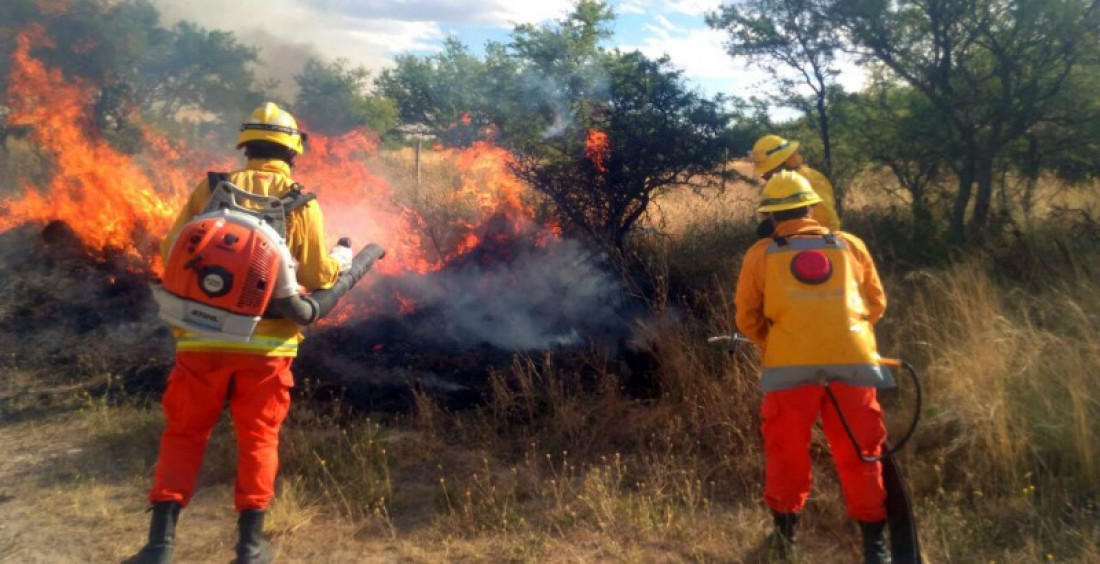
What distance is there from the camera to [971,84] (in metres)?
7.11

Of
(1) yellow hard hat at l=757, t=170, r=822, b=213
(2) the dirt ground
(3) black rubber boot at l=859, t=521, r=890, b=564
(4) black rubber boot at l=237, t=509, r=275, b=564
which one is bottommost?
(2) the dirt ground

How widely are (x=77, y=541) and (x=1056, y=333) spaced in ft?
19.8

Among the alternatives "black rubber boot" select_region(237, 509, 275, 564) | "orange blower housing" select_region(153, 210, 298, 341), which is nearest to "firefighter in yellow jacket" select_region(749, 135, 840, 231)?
"orange blower housing" select_region(153, 210, 298, 341)

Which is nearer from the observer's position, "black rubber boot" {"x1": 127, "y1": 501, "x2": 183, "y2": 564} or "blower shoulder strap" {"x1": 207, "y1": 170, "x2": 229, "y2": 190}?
"black rubber boot" {"x1": 127, "y1": 501, "x2": 183, "y2": 564}

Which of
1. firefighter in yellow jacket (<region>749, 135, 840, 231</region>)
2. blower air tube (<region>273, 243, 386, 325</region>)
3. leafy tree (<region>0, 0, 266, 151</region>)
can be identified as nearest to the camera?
blower air tube (<region>273, 243, 386, 325</region>)

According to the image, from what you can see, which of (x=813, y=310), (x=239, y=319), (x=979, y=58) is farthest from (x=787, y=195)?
(x=979, y=58)

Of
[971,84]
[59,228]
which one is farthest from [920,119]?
[59,228]

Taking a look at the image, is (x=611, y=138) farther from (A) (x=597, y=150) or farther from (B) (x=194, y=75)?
(B) (x=194, y=75)

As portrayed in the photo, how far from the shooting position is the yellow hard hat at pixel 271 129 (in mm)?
3645

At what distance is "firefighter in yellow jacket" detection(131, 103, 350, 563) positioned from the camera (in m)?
3.26

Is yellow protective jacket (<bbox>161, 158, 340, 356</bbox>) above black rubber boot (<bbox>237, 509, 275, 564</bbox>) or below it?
above

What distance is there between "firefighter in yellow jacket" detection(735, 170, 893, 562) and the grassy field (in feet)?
1.41

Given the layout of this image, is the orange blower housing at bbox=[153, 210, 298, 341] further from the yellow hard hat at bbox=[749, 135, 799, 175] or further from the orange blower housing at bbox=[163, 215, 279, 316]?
the yellow hard hat at bbox=[749, 135, 799, 175]

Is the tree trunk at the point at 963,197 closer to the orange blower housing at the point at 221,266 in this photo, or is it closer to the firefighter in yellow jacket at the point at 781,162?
the firefighter in yellow jacket at the point at 781,162
